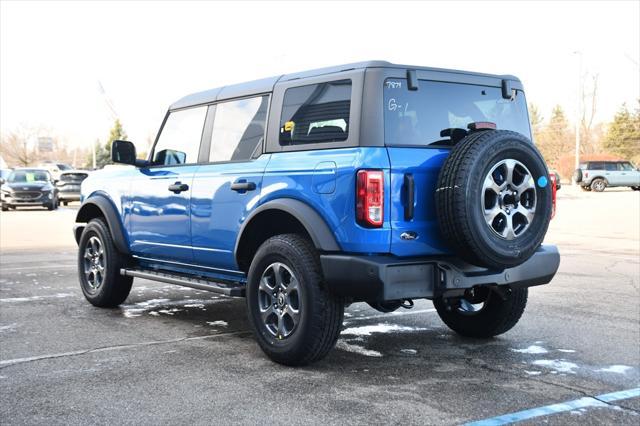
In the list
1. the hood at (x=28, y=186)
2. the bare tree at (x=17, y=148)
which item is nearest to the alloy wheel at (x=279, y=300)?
the hood at (x=28, y=186)

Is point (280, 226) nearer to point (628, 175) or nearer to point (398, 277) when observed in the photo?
point (398, 277)

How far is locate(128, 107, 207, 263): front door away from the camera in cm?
637

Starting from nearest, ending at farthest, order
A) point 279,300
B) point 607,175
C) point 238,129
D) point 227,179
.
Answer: point 279,300
point 227,179
point 238,129
point 607,175

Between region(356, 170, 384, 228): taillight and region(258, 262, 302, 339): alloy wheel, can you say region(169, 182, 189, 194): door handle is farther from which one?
region(356, 170, 384, 228): taillight

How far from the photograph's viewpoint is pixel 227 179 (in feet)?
19.1

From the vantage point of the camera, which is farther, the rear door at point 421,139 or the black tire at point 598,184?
the black tire at point 598,184

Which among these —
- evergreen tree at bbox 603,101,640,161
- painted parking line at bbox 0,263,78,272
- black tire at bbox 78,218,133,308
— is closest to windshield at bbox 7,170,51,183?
painted parking line at bbox 0,263,78,272

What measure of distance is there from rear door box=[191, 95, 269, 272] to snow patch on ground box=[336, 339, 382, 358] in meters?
1.05

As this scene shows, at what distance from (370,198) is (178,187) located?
2.28 metres

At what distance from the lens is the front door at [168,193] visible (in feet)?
20.9

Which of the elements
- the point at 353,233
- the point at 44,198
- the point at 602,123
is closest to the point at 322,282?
the point at 353,233

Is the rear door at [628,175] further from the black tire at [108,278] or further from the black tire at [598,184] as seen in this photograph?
the black tire at [108,278]

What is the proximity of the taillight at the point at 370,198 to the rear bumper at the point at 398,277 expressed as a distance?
24 centimetres

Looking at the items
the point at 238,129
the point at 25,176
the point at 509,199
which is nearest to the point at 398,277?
the point at 509,199
